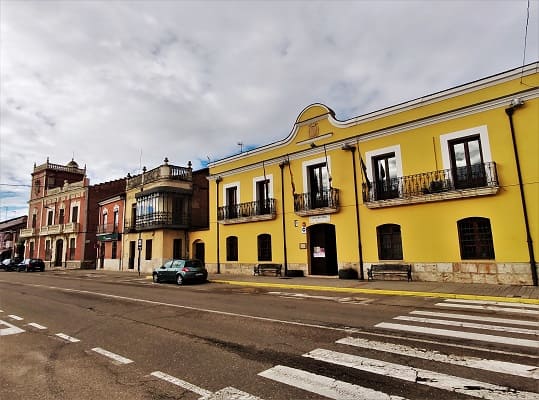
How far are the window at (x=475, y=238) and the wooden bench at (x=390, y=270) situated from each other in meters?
2.35

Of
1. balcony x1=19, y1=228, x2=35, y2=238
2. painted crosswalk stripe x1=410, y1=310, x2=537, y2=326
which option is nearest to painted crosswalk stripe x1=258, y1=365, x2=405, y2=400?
painted crosswalk stripe x1=410, y1=310, x2=537, y2=326

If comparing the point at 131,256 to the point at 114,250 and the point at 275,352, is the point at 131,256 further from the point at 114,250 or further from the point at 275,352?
the point at 275,352

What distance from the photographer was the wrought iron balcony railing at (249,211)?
72.2ft

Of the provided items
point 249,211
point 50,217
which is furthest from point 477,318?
point 50,217

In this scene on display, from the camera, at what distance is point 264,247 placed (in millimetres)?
22375

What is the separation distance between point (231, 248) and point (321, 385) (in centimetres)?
2029

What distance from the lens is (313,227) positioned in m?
20.3

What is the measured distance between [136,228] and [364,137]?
22.6 meters

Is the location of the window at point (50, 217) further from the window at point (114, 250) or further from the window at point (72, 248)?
the window at point (114, 250)

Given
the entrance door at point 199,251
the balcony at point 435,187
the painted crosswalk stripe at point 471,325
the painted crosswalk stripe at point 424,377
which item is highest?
the balcony at point 435,187

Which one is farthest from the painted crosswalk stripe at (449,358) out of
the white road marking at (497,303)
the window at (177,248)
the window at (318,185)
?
the window at (177,248)

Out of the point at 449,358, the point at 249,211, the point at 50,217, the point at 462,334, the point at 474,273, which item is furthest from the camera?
the point at 50,217

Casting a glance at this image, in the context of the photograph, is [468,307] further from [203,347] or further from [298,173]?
[298,173]

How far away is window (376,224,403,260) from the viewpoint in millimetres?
16859
